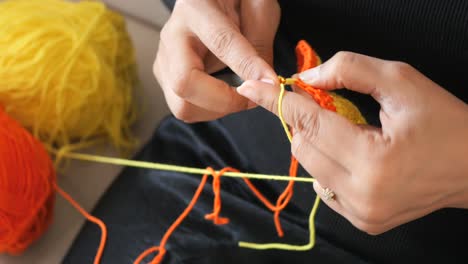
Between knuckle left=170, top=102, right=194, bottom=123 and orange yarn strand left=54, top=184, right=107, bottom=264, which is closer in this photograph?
knuckle left=170, top=102, right=194, bottom=123

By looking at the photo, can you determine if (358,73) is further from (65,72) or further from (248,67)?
(65,72)

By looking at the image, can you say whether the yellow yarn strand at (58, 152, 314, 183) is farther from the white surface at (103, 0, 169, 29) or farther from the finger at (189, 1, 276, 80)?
the white surface at (103, 0, 169, 29)

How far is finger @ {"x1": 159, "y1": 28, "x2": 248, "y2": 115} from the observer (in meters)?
0.56

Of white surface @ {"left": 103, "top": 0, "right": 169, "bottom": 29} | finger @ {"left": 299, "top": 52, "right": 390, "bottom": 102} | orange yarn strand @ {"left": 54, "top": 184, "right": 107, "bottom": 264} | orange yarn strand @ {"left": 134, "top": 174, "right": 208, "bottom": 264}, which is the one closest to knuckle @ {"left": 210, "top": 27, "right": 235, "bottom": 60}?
finger @ {"left": 299, "top": 52, "right": 390, "bottom": 102}

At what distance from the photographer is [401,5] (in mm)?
538

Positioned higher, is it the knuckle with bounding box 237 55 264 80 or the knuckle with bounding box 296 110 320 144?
the knuckle with bounding box 237 55 264 80

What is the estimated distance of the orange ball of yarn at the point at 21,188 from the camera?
765mm

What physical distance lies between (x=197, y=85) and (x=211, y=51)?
0.05 metres

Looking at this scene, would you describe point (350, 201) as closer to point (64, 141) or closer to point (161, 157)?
point (161, 157)

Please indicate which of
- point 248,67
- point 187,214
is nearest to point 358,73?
point 248,67

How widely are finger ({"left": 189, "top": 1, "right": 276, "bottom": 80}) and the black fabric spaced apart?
0.13 meters

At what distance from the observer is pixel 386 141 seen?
17.4 inches

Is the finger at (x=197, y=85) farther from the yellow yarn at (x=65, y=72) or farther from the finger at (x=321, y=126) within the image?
the yellow yarn at (x=65, y=72)

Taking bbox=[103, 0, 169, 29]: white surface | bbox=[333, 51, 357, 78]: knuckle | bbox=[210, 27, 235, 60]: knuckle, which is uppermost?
bbox=[333, 51, 357, 78]: knuckle
